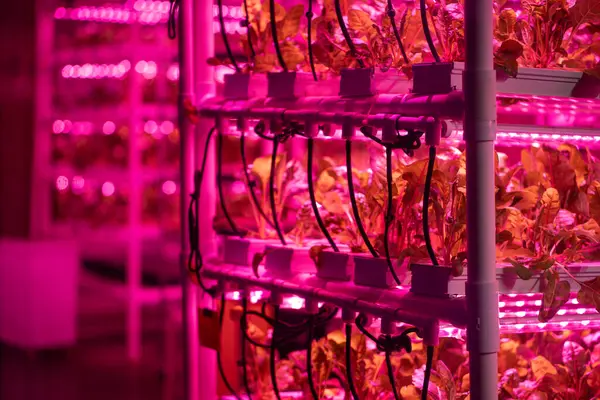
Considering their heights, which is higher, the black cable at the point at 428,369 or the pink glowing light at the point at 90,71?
the pink glowing light at the point at 90,71

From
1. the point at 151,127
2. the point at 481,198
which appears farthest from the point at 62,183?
the point at 481,198

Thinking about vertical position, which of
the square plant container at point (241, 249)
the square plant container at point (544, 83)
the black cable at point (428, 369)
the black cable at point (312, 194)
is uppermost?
the square plant container at point (544, 83)

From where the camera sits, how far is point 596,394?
200 cm

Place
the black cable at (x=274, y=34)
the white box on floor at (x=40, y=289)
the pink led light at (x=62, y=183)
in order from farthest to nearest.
A: the pink led light at (x=62, y=183)
the white box on floor at (x=40, y=289)
the black cable at (x=274, y=34)

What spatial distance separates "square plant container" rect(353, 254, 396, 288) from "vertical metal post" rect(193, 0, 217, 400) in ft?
1.95

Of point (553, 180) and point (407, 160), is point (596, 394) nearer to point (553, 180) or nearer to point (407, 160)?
point (553, 180)

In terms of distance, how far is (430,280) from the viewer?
157 cm

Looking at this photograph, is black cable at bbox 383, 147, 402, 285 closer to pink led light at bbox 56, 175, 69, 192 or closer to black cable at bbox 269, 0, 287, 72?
black cable at bbox 269, 0, 287, 72

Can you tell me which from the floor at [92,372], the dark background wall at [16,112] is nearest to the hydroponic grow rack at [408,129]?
the floor at [92,372]

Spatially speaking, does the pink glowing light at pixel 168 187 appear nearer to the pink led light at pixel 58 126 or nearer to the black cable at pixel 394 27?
the pink led light at pixel 58 126

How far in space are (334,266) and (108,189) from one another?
4.59 metres

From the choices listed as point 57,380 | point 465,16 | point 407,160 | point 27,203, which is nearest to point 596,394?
point 407,160

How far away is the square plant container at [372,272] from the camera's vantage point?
1679 millimetres

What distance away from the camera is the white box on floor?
550 cm
